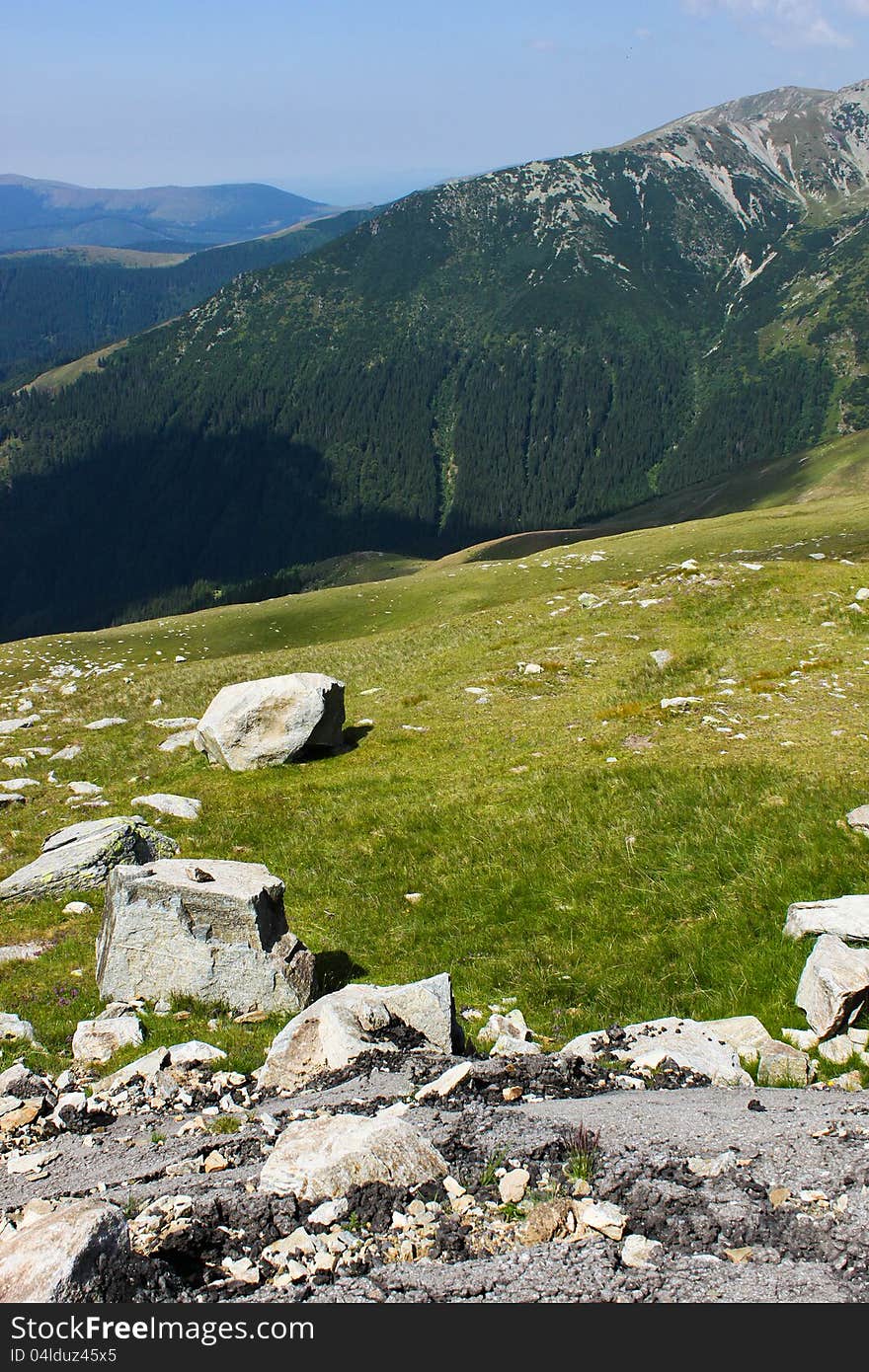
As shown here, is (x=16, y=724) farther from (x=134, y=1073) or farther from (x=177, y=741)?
(x=134, y=1073)

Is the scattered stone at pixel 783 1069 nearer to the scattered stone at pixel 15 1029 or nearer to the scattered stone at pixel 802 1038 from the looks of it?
the scattered stone at pixel 802 1038

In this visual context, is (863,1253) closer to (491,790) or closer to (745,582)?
(491,790)

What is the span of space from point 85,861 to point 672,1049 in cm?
1213

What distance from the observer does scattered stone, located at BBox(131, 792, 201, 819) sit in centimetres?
2108

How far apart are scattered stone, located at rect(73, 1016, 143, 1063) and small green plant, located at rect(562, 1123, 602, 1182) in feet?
21.8

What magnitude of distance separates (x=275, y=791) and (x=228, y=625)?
55736mm

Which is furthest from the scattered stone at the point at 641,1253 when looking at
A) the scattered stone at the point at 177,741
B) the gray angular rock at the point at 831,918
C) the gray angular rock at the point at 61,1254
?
the scattered stone at the point at 177,741

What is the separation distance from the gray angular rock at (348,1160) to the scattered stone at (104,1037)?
506cm

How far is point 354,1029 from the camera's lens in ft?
34.5

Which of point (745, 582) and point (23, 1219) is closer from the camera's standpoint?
point (23, 1219)

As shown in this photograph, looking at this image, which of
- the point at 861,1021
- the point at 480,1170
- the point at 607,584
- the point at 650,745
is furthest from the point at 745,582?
the point at 480,1170

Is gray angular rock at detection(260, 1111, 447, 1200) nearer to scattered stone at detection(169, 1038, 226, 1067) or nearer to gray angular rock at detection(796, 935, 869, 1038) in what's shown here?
scattered stone at detection(169, 1038, 226, 1067)

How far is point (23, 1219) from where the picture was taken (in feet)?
22.3

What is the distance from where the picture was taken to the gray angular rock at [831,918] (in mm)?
12016
